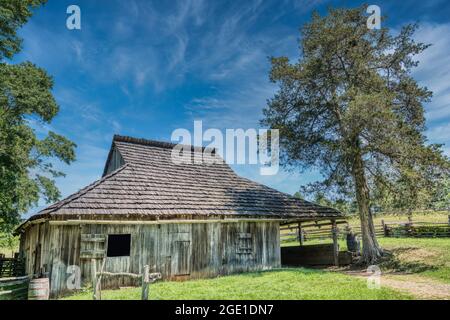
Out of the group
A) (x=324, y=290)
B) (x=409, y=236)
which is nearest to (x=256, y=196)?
(x=324, y=290)

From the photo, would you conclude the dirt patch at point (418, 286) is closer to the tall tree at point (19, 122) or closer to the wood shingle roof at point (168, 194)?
the wood shingle roof at point (168, 194)

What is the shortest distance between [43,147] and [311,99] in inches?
715

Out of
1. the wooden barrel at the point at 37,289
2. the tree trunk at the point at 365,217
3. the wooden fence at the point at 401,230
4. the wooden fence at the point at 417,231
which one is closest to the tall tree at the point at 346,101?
the tree trunk at the point at 365,217

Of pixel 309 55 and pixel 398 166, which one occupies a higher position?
pixel 309 55

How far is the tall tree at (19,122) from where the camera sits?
65.9 feet

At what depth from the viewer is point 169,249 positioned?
1320 cm

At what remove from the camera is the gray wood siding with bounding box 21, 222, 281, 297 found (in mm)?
11258

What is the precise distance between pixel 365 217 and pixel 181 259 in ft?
33.7

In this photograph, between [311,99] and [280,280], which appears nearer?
[280,280]

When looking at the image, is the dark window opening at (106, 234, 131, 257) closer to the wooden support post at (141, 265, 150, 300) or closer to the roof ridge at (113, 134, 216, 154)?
the roof ridge at (113, 134, 216, 154)

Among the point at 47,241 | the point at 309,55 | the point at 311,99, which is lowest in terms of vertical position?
the point at 47,241

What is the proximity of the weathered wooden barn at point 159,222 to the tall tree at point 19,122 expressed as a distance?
637 centimetres

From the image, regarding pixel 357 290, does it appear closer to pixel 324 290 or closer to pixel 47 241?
pixel 324 290

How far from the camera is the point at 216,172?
62.8ft
